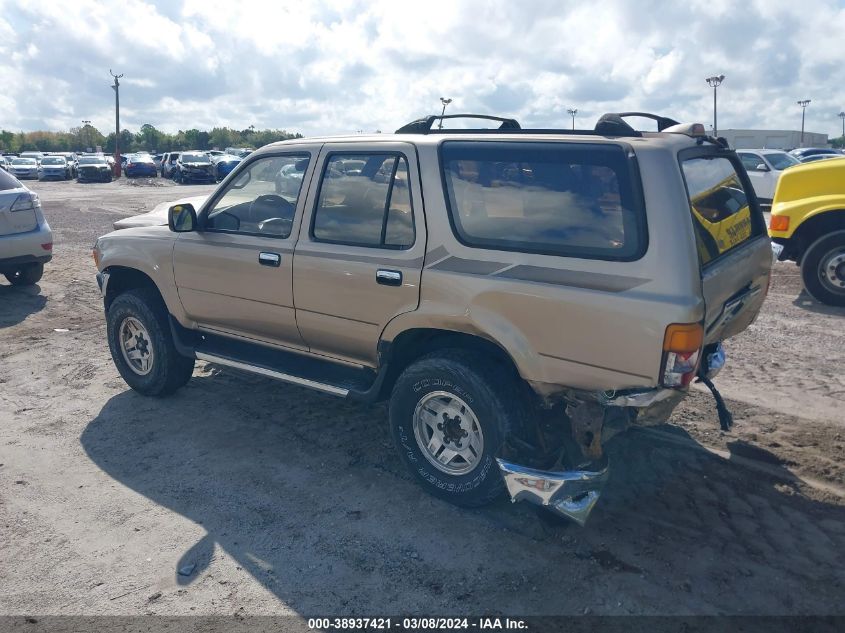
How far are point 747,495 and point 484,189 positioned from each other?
7.55ft

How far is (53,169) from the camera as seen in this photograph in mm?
41062

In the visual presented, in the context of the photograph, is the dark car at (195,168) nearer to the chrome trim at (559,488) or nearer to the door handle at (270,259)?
the door handle at (270,259)

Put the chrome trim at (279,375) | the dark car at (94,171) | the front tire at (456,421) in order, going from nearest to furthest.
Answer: the front tire at (456,421), the chrome trim at (279,375), the dark car at (94,171)

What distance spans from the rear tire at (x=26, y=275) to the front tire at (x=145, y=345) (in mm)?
4856

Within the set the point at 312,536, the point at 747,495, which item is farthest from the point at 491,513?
the point at 747,495

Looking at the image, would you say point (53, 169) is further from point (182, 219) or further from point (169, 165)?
point (182, 219)

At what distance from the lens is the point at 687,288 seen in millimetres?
3299

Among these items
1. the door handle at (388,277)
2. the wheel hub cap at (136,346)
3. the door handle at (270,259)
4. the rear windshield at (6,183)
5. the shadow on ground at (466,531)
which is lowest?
the shadow on ground at (466,531)

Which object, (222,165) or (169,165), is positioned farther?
(169,165)

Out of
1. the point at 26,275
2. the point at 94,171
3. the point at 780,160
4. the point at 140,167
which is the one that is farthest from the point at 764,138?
the point at 26,275

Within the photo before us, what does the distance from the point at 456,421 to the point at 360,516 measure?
0.75 meters

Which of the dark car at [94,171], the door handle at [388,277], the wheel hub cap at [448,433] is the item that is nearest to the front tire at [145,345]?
the door handle at [388,277]

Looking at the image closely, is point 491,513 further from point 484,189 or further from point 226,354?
point 226,354

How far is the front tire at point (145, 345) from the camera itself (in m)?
5.59
